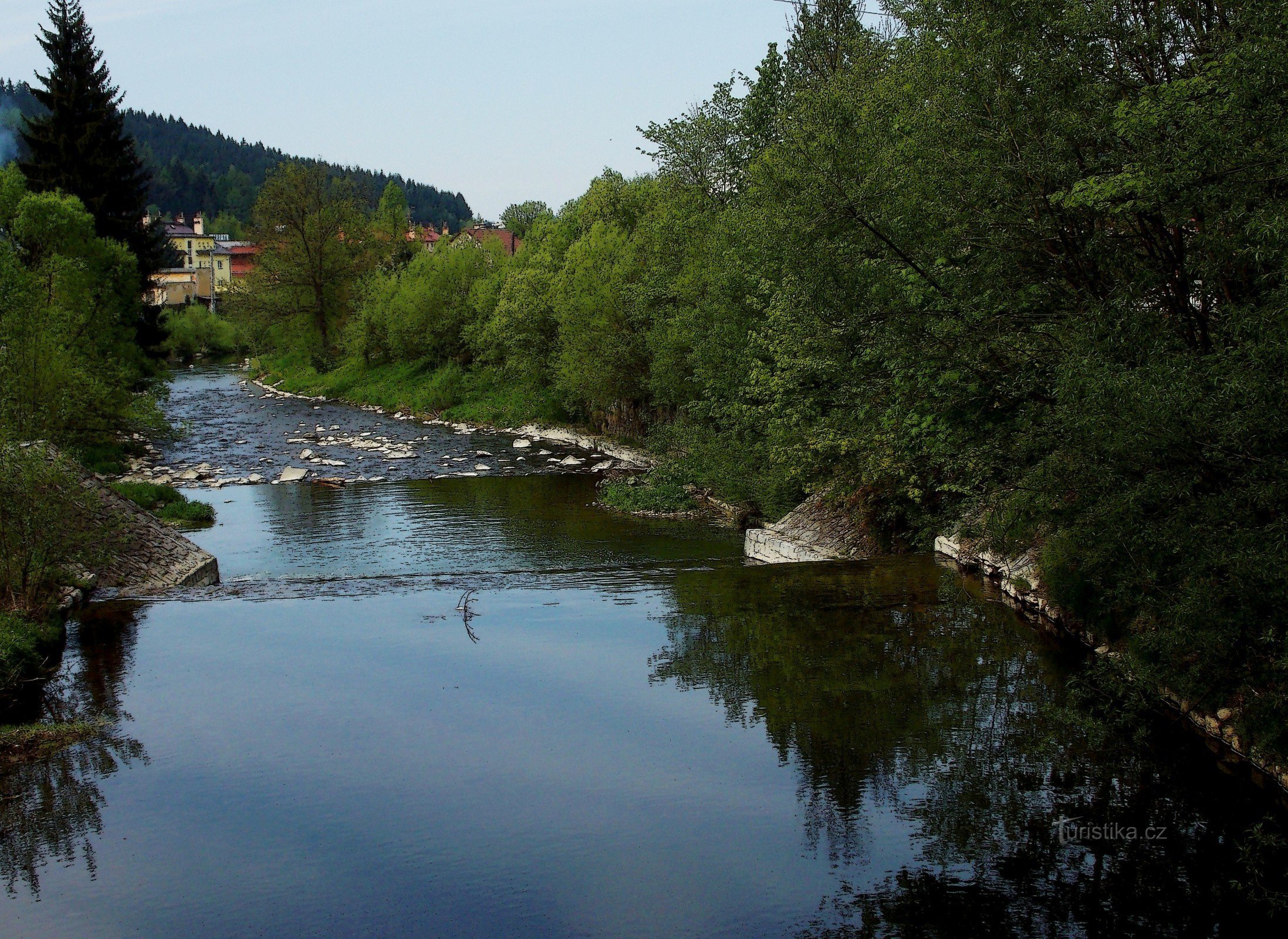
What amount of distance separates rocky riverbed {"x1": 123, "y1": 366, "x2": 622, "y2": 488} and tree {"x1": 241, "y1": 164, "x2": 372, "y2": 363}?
13.1m

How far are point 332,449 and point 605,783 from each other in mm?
34787

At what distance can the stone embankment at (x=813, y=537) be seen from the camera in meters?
21.7

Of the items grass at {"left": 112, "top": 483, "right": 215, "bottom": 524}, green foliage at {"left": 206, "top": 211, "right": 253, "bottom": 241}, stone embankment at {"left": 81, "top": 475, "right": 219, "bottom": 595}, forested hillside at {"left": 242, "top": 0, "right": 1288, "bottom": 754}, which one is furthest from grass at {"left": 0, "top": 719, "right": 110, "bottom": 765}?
green foliage at {"left": 206, "top": 211, "right": 253, "bottom": 241}

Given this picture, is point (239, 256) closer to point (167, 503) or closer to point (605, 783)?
point (167, 503)

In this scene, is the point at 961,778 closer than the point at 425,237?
Yes

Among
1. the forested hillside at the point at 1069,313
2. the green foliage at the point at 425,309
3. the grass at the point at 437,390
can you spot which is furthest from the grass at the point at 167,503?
the green foliage at the point at 425,309

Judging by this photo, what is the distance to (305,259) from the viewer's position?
69188 mm

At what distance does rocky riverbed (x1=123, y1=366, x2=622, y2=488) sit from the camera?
35625mm

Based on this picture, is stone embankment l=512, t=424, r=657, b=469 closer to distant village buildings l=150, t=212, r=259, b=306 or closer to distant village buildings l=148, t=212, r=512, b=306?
distant village buildings l=148, t=212, r=512, b=306

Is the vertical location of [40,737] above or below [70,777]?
above

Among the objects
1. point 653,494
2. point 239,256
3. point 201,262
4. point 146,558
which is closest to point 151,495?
point 146,558

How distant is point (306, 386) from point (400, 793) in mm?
60395

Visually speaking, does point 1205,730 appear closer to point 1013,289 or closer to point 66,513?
point 1013,289

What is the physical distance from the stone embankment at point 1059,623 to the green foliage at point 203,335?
85711mm
